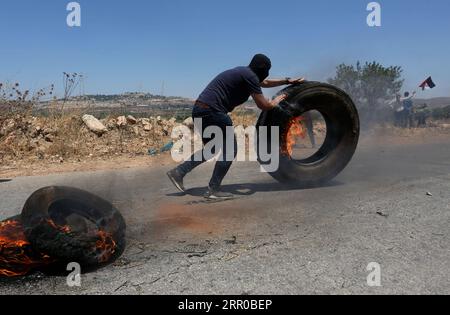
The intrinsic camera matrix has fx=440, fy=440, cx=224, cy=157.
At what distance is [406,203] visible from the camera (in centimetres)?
512

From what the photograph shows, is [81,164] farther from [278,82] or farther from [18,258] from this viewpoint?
[18,258]

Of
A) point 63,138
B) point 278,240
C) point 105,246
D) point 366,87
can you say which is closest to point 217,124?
point 278,240

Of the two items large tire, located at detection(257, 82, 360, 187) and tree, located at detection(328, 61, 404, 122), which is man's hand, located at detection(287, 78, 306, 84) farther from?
tree, located at detection(328, 61, 404, 122)

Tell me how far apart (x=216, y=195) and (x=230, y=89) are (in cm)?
136

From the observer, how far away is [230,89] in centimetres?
557

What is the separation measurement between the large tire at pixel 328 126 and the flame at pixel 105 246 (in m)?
2.89

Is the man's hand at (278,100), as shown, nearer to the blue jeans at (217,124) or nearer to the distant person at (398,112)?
the blue jeans at (217,124)

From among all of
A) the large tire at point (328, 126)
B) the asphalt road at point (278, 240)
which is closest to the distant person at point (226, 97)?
the large tire at point (328, 126)

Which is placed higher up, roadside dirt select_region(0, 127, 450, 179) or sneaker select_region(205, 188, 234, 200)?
roadside dirt select_region(0, 127, 450, 179)

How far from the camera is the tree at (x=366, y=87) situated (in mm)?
16984

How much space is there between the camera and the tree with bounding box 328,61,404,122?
16984mm

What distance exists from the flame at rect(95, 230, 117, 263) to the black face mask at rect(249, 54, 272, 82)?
297 cm

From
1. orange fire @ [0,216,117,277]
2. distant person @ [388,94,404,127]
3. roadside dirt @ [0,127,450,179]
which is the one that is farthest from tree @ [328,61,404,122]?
orange fire @ [0,216,117,277]
